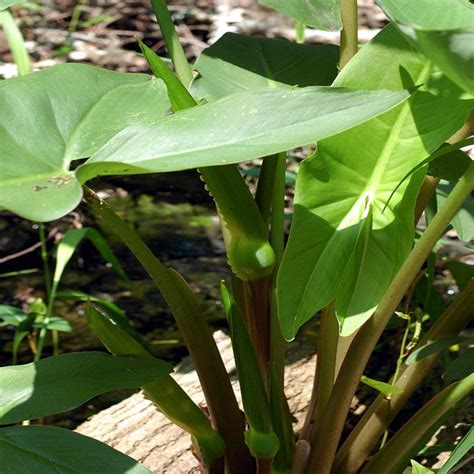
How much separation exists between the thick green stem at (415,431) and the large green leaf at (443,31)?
315 mm

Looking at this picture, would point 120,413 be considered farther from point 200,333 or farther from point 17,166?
point 17,166

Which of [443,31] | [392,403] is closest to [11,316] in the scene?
[392,403]

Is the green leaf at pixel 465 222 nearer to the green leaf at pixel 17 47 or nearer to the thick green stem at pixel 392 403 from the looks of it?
the thick green stem at pixel 392 403

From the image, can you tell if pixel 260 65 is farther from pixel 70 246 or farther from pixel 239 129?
pixel 70 246

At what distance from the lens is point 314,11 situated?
0.88 m

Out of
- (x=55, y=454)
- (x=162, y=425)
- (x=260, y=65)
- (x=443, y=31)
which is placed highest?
(x=443, y=31)

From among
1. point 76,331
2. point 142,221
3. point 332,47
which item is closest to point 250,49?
point 332,47

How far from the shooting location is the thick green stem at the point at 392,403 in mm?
939

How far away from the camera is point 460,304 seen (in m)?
0.92

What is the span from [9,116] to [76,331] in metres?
0.99

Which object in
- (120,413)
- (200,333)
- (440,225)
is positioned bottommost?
(120,413)

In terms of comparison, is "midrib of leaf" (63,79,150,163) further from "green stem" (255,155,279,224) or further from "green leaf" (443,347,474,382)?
"green leaf" (443,347,474,382)

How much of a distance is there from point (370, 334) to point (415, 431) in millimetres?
133

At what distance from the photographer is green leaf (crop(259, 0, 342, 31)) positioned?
33.9 inches
